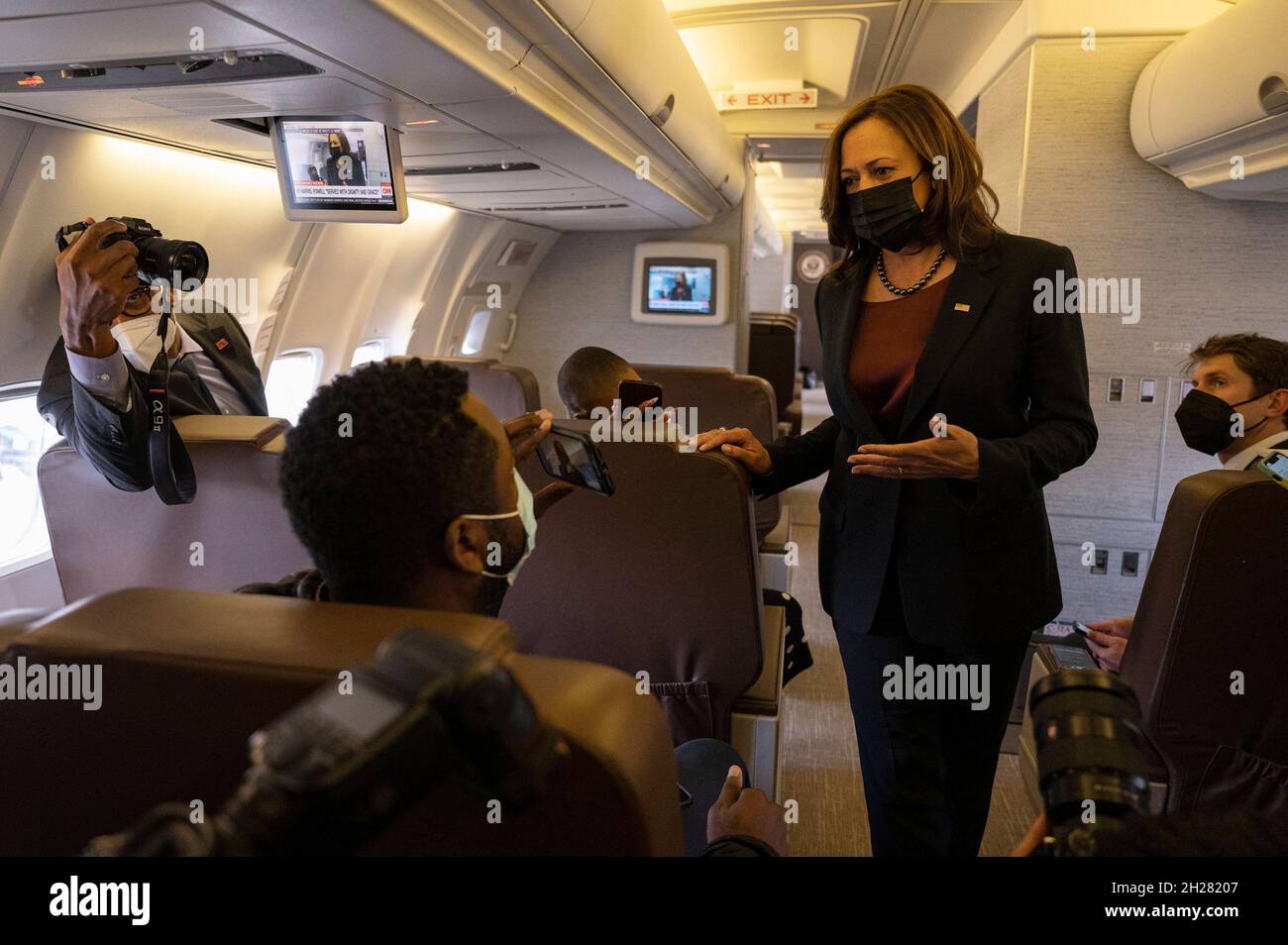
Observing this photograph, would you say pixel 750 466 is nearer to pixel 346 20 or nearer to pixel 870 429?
pixel 870 429

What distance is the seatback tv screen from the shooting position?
7.61 meters

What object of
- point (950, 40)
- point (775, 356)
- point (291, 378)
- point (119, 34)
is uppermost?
point (950, 40)

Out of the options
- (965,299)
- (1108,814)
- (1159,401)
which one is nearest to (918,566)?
(965,299)

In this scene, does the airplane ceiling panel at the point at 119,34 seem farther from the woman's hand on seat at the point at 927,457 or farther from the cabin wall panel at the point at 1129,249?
the cabin wall panel at the point at 1129,249

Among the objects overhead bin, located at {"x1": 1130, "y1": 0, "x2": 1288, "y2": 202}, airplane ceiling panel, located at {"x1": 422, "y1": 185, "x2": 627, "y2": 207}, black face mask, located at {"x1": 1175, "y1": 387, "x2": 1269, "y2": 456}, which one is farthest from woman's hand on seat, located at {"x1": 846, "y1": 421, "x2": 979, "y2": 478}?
airplane ceiling panel, located at {"x1": 422, "y1": 185, "x2": 627, "y2": 207}

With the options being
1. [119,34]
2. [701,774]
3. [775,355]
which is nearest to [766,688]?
[701,774]

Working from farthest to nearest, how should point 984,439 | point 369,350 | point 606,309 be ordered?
point 606,309 → point 369,350 → point 984,439

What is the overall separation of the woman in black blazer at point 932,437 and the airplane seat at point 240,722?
109 cm

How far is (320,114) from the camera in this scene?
274cm

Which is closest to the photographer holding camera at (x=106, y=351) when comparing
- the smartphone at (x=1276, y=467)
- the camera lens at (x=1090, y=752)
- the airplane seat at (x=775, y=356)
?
the camera lens at (x=1090, y=752)

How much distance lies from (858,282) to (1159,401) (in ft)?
10.9

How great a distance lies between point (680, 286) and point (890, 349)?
5.98 m

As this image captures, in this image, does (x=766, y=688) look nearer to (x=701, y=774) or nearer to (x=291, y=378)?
(x=701, y=774)

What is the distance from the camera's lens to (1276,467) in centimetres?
168
